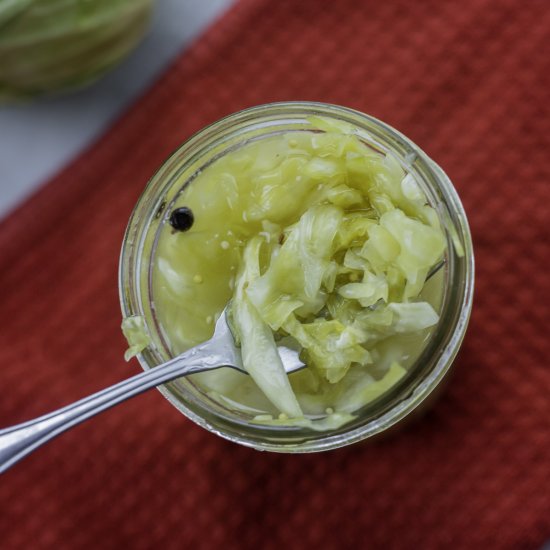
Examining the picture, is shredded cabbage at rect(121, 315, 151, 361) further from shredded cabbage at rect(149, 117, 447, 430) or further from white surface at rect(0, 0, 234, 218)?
white surface at rect(0, 0, 234, 218)

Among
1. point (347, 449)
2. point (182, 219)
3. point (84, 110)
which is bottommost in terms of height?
point (347, 449)

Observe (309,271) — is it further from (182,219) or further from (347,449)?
(347,449)

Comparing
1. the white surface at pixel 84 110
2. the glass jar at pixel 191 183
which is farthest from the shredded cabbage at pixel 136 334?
the white surface at pixel 84 110

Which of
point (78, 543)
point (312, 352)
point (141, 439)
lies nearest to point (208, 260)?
point (312, 352)

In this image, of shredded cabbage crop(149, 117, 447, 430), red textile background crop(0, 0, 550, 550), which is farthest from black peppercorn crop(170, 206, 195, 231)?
red textile background crop(0, 0, 550, 550)

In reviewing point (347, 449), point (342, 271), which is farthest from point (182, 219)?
point (347, 449)

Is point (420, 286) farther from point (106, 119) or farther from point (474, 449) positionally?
point (106, 119)

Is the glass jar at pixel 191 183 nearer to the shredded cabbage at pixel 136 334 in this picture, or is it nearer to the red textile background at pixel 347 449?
the shredded cabbage at pixel 136 334
